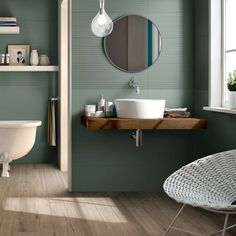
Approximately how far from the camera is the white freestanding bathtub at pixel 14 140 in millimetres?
7207

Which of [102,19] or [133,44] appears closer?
[102,19]

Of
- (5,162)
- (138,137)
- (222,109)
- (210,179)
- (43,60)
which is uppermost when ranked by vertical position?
(43,60)

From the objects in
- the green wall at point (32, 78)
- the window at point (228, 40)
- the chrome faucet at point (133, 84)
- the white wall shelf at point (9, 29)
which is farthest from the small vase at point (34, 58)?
the window at point (228, 40)

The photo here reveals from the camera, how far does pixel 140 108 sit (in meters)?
A: 5.55

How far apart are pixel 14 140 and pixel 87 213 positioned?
2.46 metres

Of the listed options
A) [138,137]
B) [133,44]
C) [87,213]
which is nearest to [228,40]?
[133,44]

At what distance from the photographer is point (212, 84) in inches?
223

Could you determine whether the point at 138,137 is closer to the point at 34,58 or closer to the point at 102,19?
the point at 102,19

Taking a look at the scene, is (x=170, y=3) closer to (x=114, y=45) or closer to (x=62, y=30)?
(x=114, y=45)

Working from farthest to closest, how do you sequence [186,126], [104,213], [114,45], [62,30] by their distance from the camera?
[62,30] → [114,45] → [186,126] → [104,213]

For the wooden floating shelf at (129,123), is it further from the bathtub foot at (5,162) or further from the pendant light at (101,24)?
the bathtub foot at (5,162)

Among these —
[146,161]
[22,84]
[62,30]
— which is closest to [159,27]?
[146,161]

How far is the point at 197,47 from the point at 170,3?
1.71ft

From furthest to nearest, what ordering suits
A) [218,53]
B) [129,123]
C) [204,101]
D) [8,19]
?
1. [8,19]
2. [204,101]
3. [218,53]
4. [129,123]
